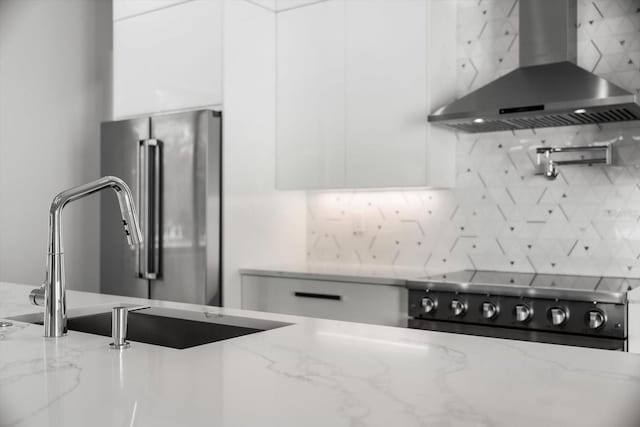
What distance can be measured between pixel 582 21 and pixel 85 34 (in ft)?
10.8

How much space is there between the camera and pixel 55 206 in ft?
5.34

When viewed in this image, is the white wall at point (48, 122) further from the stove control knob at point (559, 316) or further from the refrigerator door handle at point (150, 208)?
the stove control knob at point (559, 316)

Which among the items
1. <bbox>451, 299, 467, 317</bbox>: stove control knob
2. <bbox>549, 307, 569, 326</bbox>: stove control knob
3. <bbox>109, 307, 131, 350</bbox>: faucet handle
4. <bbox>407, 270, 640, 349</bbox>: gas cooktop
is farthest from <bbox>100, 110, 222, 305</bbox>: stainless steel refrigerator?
<bbox>109, 307, 131, 350</bbox>: faucet handle

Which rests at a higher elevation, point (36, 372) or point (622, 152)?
point (622, 152)

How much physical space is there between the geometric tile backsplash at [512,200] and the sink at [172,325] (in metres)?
2.02

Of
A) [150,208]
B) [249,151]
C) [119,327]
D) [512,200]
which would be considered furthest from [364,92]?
[119,327]

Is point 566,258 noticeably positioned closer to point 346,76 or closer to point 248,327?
point 346,76

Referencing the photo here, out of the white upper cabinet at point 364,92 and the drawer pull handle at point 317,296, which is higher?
the white upper cabinet at point 364,92

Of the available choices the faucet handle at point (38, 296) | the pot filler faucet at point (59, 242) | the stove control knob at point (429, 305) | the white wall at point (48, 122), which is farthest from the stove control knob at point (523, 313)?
the white wall at point (48, 122)

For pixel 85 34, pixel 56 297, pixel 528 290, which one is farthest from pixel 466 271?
pixel 85 34

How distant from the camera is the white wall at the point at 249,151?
146 inches

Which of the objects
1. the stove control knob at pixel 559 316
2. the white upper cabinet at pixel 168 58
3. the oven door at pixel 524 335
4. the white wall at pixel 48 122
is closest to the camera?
the oven door at pixel 524 335

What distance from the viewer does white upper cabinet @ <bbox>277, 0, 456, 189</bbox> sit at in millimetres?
3490

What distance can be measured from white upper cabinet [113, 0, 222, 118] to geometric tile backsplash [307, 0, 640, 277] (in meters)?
1.10
